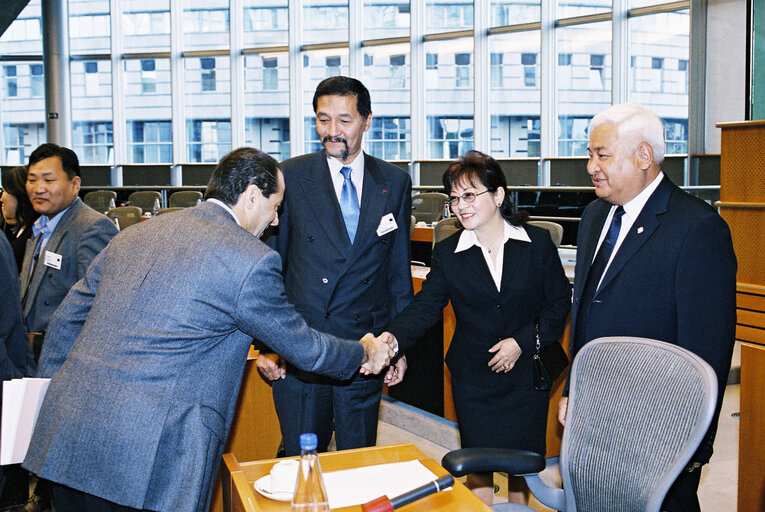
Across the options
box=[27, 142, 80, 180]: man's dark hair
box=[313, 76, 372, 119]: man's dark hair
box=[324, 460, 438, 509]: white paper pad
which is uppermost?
box=[313, 76, 372, 119]: man's dark hair

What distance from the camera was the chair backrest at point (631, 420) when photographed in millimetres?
1666

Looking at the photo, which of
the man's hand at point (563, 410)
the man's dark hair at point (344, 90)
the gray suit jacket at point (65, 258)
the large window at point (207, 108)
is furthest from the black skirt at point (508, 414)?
the large window at point (207, 108)

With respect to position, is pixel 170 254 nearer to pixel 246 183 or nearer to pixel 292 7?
pixel 246 183

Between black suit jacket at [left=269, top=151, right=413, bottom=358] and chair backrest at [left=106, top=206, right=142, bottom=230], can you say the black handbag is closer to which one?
black suit jacket at [left=269, top=151, right=413, bottom=358]

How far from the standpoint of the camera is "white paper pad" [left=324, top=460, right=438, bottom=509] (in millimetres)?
1685

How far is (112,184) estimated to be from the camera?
14.3 meters

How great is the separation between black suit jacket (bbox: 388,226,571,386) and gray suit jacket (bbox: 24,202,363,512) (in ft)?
2.97

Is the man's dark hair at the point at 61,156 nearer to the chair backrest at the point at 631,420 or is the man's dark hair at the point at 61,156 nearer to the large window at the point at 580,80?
the chair backrest at the point at 631,420

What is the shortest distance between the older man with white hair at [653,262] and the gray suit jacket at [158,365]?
1.02 meters

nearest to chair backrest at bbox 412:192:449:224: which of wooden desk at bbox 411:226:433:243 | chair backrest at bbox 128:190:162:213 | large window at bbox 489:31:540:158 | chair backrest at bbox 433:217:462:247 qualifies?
wooden desk at bbox 411:226:433:243

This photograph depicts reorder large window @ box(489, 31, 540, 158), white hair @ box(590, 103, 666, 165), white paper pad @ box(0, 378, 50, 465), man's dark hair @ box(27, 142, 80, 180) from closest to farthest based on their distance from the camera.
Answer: white paper pad @ box(0, 378, 50, 465)
white hair @ box(590, 103, 666, 165)
man's dark hair @ box(27, 142, 80, 180)
large window @ box(489, 31, 540, 158)

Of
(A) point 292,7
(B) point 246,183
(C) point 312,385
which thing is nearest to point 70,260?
(C) point 312,385

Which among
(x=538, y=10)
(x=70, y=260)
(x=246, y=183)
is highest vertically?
(x=538, y=10)

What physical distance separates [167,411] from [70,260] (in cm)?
164
